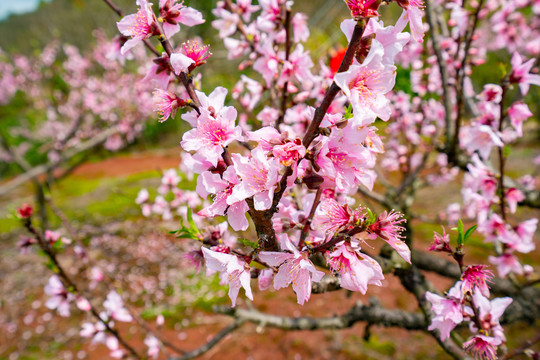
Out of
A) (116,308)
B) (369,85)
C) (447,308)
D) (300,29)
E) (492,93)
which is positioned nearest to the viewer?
(369,85)

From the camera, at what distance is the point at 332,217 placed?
2.21 ft

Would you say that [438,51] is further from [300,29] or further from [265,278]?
[265,278]

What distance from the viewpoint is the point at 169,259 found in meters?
5.42

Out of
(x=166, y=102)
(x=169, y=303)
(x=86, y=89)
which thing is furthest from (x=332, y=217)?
(x=86, y=89)

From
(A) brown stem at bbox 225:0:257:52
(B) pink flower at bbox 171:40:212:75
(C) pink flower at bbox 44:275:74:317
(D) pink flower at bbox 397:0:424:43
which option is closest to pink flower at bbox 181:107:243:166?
(B) pink flower at bbox 171:40:212:75

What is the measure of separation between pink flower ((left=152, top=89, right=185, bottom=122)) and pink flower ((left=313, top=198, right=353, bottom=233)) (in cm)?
41

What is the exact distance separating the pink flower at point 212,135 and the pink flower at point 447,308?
0.72m

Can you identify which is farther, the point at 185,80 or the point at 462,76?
the point at 462,76

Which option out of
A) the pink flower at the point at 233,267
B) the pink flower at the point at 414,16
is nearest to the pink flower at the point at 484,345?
the pink flower at the point at 233,267

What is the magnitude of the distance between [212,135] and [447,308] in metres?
0.85

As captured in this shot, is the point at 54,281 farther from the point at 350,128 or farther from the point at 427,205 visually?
the point at 427,205

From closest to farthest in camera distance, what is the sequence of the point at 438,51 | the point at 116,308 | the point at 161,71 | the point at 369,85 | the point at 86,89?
the point at 369,85 < the point at 161,71 < the point at 438,51 < the point at 116,308 < the point at 86,89

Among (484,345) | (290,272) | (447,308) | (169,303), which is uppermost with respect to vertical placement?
(290,272)

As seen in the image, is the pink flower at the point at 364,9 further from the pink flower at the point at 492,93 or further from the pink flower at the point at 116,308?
the pink flower at the point at 116,308
